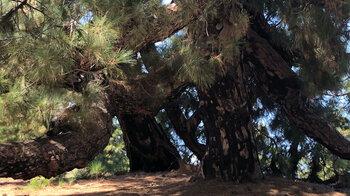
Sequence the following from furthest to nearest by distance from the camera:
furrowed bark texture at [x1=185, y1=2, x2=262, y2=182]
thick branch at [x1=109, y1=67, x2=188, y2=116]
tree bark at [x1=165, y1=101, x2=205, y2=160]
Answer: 1. tree bark at [x1=165, y1=101, x2=205, y2=160]
2. thick branch at [x1=109, y1=67, x2=188, y2=116]
3. furrowed bark texture at [x1=185, y1=2, x2=262, y2=182]

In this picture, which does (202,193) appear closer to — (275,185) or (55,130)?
(275,185)

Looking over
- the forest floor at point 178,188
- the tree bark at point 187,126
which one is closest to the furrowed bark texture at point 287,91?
the forest floor at point 178,188

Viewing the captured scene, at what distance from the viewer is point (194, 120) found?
5.14 meters

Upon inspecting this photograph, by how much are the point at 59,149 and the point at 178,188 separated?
133cm

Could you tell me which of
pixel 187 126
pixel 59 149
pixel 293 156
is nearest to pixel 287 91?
pixel 293 156

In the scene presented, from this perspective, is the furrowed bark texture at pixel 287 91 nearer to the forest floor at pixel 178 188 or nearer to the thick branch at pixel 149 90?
the forest floor at pixel 178 188

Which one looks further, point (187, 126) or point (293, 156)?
point (187, 126)

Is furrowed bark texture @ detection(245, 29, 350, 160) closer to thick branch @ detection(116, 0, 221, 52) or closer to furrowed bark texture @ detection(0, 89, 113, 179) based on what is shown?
thick branch @ detection(116, 0, 221, 52)

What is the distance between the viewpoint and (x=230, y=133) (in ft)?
11.0

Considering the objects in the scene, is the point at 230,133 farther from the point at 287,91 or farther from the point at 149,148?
the point at 149,148

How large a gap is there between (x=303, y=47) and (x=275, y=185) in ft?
4.33

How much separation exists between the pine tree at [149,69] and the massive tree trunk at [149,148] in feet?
3.07

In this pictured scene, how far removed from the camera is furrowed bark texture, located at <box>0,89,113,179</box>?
2166mm

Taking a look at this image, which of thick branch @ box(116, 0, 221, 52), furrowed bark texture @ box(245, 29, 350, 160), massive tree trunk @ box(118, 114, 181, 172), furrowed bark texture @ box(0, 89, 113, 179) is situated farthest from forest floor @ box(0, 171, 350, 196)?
thick branch @ box(116, 0, 221, 52)
